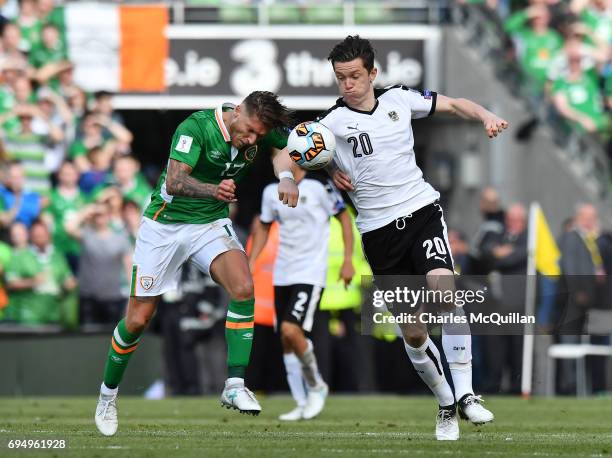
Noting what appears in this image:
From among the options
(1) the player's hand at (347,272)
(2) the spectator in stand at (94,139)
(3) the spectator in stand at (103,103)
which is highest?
(3) the spectator in stand at (103,103)

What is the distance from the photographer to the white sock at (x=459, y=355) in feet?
31.7

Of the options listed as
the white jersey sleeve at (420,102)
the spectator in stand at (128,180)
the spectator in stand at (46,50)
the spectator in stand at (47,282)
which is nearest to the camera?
the white jersey sleeve at (420,102)

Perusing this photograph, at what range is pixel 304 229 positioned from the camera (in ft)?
44.9

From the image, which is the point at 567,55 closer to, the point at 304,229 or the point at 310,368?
the point at 304,229

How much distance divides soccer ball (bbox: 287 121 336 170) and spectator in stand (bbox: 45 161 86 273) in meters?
9.44

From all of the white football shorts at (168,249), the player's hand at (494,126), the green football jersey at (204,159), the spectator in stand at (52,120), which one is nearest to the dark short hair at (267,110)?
the green football jersey at (204,159)

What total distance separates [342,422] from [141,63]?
34.3 feet

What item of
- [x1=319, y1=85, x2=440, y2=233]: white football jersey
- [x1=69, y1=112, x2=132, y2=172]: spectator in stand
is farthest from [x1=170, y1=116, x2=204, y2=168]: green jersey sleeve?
[x1=69, y1=112, x2=132, y2=172]: spectator in stand

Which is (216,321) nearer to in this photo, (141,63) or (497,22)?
(141,63)

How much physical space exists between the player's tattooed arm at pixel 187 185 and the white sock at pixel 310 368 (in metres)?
3.95

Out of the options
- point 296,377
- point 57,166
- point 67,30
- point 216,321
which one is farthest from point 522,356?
point 67,30

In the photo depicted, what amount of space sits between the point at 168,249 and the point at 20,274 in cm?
789

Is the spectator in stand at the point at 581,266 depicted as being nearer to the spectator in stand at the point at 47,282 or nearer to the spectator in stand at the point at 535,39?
the spectator in stand at the point at 535,39

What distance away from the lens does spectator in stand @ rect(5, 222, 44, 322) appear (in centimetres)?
1742
